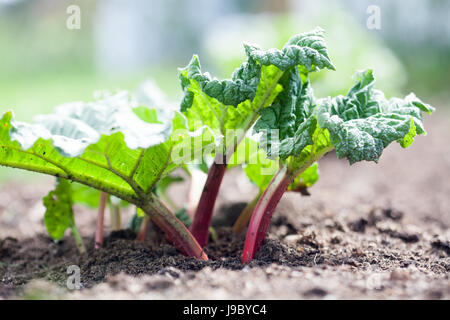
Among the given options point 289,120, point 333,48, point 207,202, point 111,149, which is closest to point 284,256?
point 207,202

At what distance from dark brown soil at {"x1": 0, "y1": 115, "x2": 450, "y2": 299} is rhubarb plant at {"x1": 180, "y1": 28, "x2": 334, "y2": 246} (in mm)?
324

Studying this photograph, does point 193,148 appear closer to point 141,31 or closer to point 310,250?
point 310,250

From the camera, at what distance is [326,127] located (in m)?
1.43

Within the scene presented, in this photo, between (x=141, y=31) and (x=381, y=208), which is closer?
(x=381, y=208)

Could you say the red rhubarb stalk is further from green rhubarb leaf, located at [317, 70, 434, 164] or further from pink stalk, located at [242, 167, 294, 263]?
green rhubarb leaf, located at [317, 70, 434, 164]

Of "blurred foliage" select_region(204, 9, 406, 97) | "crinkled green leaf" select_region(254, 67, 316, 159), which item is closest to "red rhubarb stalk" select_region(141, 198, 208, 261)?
"crinkled green leaf" select_region(254, 67, 316, 159)

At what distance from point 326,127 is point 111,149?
69cm

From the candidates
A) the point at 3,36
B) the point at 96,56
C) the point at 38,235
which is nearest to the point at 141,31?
the point at 96,56

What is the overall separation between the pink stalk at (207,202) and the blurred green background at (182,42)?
2870mm

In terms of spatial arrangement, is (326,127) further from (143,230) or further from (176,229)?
(143,230)

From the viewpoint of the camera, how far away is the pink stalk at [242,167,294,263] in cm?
172

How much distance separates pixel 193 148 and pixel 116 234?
78 cm

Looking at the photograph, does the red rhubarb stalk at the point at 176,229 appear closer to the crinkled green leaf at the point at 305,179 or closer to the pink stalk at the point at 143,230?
the pink stalk at the point at 143,230

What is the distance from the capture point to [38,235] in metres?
2.56
